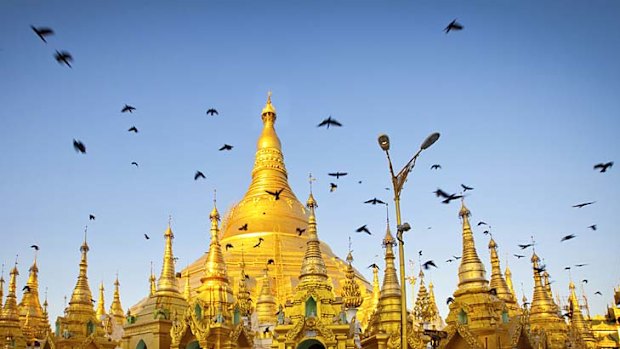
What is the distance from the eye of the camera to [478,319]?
27.0 meters

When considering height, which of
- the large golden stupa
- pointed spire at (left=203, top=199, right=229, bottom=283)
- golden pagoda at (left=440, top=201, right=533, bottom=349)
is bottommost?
golden pagoda at (left=440, top=201, right=533, bottom=349)

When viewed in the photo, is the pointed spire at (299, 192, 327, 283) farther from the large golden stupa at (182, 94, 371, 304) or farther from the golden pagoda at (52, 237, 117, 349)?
the large golden stupa at (182, 94, 371, 304)

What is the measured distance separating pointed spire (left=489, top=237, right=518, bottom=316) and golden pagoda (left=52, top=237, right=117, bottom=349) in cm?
2060

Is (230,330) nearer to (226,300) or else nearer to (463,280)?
(226,300)

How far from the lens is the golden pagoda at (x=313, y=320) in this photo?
2470cm

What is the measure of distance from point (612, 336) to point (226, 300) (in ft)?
164

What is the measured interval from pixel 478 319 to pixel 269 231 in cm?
2722

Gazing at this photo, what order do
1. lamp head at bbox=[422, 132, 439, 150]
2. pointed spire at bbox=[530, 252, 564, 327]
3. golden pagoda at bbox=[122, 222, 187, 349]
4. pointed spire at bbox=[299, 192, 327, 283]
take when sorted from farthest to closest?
pointed spire at bbox=[530, 252, 564, 327] → golden pagoda at bbox=[122, 222, 187, 349] → pointed spire at bbox=[299, 192, 327, 283] → lamp head at bbox=[422, 132, 439, 150]

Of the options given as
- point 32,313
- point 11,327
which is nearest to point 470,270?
point 11,327

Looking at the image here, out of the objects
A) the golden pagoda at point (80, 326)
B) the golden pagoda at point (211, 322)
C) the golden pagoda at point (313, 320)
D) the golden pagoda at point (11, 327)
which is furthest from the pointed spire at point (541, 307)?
the golden pagoda at point (11, 327)

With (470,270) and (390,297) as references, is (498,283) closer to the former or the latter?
(470,270)

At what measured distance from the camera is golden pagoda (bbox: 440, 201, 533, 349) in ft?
86.3

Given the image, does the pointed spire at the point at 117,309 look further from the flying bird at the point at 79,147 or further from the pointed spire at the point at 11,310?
the flying bird at the point at 79,147

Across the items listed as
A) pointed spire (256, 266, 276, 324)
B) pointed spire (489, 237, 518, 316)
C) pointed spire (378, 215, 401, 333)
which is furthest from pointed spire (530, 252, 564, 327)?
pointed spire (256, 266, 276, 324)
